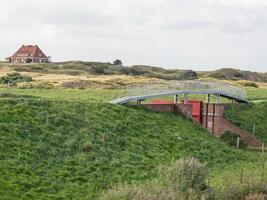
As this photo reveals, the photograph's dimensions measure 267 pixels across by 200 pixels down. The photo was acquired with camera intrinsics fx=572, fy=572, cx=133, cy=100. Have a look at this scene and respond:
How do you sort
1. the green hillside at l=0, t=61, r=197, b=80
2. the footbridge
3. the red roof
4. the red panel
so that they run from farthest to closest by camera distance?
1. the red roof
2. the green hillside at l=0, t=61, r=197, b=80
3. the red panel
4. the footbridge

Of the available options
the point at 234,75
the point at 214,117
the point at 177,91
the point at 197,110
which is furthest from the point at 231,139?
the point at 234,75

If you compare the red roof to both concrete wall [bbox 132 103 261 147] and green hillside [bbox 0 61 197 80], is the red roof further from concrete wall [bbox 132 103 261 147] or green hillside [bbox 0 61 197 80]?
concrete wall [bbox 132 103 261 147]

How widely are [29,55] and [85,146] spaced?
111 metres

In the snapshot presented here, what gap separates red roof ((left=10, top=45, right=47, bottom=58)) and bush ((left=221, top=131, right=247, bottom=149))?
97.3 m

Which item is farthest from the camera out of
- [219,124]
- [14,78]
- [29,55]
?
[29,55]

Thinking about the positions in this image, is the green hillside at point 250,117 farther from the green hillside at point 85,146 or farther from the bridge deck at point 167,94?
the green hillside at point 85,146

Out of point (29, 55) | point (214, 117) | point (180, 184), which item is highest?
point (29, 55)

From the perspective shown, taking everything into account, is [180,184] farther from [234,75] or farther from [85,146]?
[234,75]

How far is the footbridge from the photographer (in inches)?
2117

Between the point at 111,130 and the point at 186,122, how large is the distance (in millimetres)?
11721

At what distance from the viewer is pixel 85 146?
3894 centimetres

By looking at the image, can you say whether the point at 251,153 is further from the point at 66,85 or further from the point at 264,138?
the point at 66,85

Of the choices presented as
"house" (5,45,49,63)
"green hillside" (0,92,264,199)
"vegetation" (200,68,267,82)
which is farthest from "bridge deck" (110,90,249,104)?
"house" (5,45,49,63)

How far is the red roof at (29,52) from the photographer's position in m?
146
